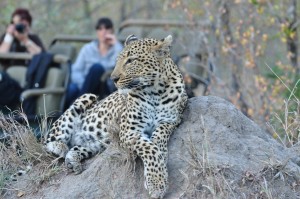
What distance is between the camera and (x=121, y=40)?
1264cm

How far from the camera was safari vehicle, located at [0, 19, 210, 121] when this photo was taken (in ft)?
35.6

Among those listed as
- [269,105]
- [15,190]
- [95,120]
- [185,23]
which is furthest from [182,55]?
[15,190]

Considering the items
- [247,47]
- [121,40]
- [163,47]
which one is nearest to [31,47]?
[121,40]

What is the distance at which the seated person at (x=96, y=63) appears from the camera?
445 inches

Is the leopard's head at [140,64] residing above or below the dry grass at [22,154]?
above

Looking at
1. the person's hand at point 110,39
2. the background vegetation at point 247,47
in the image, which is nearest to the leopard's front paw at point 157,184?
the background vegetation at point 247,47

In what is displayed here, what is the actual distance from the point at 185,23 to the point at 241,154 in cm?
598

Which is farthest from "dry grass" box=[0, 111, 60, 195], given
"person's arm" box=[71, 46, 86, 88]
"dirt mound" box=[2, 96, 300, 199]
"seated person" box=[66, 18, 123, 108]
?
"person's arm" box=[71, 46, 86, 88]

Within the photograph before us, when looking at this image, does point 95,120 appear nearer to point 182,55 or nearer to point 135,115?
point 135,115

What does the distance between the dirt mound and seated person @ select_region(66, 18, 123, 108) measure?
449 centimetres

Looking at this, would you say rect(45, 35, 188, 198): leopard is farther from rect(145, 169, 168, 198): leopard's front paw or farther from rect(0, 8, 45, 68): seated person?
rect(0, 8, 45, 68): seated person

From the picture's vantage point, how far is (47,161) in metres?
7.00

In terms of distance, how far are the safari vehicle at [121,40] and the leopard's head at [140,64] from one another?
3480 millimetres

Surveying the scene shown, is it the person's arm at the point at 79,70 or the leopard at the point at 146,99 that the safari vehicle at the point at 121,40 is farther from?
the leopard at the point at 146,99
